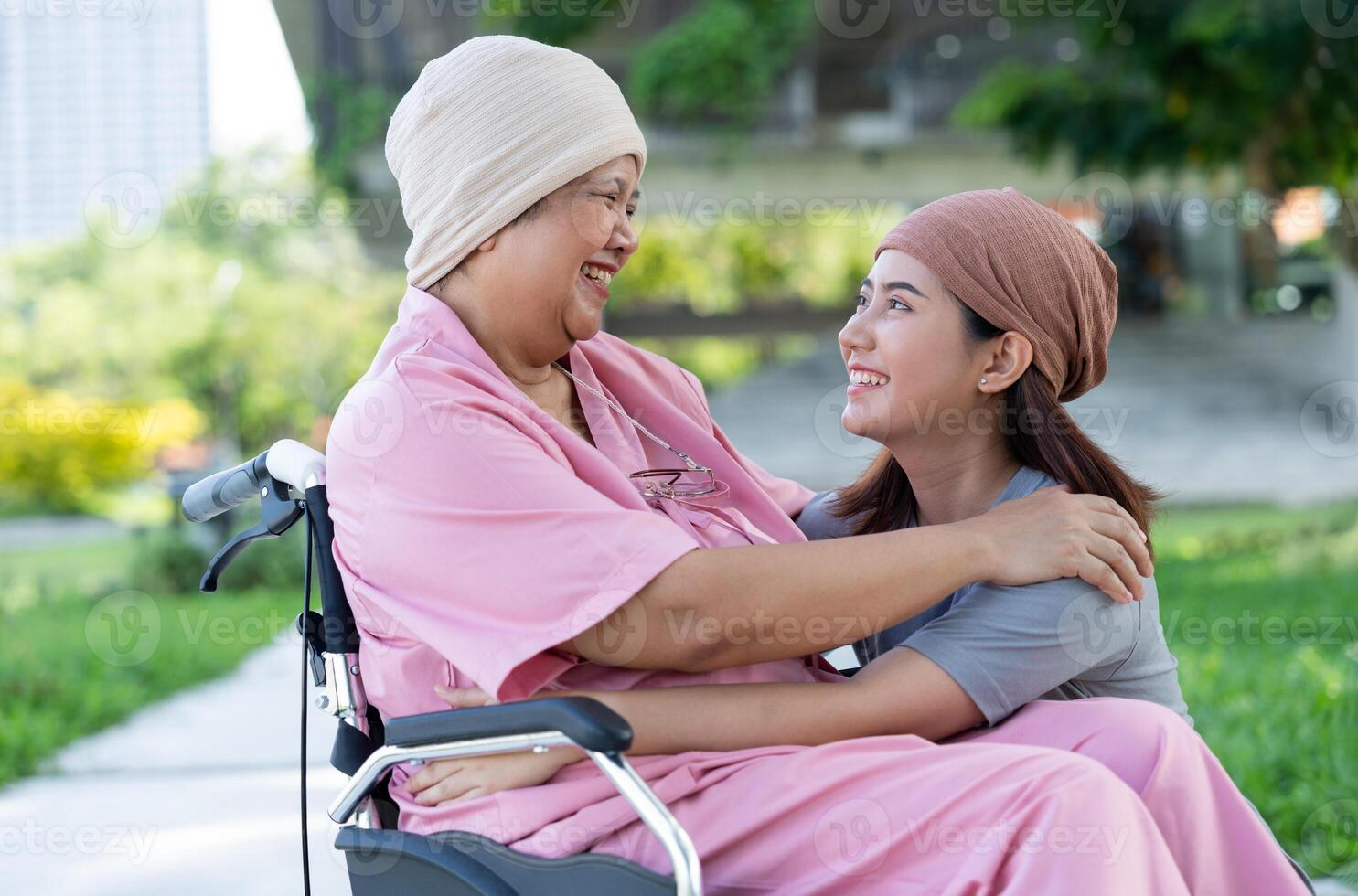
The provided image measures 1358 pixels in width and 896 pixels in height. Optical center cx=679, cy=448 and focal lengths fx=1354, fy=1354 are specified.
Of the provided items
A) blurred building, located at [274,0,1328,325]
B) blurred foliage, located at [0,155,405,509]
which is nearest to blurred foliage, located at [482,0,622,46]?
→ blurred building, located at [274,0,1328,325]

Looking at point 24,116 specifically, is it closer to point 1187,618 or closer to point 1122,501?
point 1187,618

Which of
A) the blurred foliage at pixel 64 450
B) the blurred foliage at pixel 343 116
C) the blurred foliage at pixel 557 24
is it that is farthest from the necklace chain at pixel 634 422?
the blurred foliage at pixel 64 450

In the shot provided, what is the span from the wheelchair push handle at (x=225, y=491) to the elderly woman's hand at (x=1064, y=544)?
1002mm

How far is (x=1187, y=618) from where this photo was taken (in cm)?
591

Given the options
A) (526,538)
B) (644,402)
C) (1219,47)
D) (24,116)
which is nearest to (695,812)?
(526,538)

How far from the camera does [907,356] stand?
1915 millimetres

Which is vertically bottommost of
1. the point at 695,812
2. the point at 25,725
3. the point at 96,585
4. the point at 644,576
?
the point at 96,585

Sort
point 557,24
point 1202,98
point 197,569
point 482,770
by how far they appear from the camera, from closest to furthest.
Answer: point 482,770
point 1202,98
point 197,569
point 557,24

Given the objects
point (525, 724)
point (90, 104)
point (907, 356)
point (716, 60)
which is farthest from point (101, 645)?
point (90, 104)

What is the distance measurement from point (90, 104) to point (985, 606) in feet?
89.2

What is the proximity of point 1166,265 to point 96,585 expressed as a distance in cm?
1450

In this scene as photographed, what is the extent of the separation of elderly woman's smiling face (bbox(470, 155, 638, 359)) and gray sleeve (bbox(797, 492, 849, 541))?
1.90 ft

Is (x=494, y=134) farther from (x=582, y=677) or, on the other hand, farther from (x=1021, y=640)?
(x=1021, y=640)

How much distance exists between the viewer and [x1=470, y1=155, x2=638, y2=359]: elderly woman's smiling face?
1.79 m
